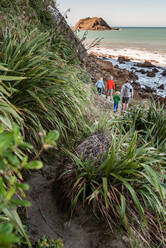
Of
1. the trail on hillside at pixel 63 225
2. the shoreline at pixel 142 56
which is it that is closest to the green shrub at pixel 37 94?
the trail on hillside at pixel 63 225

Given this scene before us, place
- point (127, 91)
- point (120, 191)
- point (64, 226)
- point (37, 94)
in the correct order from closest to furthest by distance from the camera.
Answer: point (64, 226), point (120, 191), point (37, 94), point (127, 91)

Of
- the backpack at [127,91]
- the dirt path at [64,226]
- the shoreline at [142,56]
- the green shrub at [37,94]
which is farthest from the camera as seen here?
the shoreline at [142,56]

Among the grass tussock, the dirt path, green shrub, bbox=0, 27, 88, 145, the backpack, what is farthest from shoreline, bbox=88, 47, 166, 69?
the dirt path

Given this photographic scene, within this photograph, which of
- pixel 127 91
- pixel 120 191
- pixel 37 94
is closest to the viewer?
pixel 120 191

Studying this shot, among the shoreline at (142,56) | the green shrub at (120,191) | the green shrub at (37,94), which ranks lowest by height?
the shoreline at (142,56)

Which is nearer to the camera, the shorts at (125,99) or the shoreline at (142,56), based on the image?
the shorts at (125,99)

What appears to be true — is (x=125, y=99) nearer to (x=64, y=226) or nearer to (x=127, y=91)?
(x=127, y=91)

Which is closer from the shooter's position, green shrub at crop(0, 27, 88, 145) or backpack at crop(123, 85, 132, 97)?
green shrub at crop(0, 27, 88, 145)

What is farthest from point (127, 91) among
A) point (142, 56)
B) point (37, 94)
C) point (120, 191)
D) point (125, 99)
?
point (142, 56)

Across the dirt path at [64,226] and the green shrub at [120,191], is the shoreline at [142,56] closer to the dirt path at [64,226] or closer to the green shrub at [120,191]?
the green shrub at [120,191]

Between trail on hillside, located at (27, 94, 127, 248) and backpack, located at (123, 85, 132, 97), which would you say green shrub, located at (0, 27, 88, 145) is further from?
backpack, located at (123, 85, 132, 97)

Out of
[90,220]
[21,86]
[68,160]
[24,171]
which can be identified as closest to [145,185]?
[90,220]

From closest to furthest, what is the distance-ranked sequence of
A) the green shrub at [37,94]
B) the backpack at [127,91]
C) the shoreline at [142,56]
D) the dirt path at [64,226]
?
the dirt path at [64,226] < the green shrub at [37,94] < the backpack at [127,91] < the shoreline at [142,56]

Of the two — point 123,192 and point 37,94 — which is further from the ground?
point 37,94
